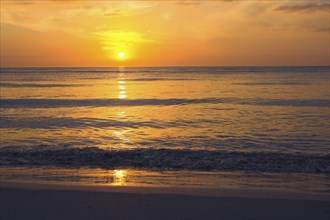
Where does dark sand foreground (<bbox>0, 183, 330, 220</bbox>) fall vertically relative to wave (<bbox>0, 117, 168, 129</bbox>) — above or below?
below

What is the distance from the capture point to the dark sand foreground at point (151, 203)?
19.7ft

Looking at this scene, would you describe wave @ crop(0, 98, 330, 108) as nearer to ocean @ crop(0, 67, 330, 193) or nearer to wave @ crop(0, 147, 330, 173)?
ocean @ crop(0, 67, 330, 193)

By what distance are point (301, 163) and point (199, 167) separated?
274cm

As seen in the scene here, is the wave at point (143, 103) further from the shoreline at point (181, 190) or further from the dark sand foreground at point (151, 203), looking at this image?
the dark sand foreground at point (151, 203)

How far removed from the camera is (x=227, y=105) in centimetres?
2648

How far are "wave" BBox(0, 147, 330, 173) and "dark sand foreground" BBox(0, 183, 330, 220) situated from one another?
2.56 meters

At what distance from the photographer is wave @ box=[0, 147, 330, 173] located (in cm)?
979

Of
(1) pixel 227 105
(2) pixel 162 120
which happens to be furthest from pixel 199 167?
(1) pixel 227 105

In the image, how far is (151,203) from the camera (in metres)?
6.55

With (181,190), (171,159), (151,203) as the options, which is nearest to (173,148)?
(171,159)

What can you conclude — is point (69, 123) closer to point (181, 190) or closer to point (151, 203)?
point (181, 190)

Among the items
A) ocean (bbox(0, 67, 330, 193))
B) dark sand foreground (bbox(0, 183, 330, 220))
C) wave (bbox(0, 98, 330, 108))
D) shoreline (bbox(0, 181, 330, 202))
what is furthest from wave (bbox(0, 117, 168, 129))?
dark sand foreground (bbox(0, 183, 330, 220))

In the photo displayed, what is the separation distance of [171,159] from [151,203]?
4229 millimetres

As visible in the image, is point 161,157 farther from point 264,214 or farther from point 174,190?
point 264,214
